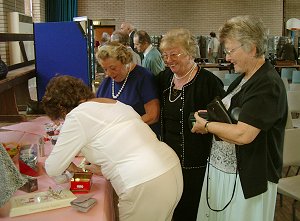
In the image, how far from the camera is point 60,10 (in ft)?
39.7

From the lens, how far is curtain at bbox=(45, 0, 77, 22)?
1171 cm

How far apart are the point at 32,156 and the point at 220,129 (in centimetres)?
114

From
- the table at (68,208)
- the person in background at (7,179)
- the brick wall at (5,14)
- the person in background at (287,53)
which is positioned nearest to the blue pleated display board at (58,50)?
the table at (68,208)

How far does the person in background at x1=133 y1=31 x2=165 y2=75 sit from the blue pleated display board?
978mm

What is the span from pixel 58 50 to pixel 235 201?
291 cm

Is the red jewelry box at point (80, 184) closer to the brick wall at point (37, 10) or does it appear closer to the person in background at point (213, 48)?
the brick wall at point (37, 10)

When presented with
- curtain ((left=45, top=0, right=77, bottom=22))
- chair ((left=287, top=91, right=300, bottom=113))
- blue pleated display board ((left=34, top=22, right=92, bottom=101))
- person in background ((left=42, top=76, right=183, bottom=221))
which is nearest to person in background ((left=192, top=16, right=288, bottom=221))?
person in background ((left=42, top=76, right=183, bottom=221))

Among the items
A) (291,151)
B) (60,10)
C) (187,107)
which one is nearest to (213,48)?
(60,10)

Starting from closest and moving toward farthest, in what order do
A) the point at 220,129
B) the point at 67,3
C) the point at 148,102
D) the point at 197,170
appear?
the point at 220,129
the point at 197,170
the point at 148,102
the point at 67,3

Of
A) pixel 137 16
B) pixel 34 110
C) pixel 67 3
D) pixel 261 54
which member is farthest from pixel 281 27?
pixel 261 54

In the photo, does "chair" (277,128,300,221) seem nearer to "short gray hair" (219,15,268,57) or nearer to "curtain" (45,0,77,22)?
"short gray hair" (219,15,268,57)

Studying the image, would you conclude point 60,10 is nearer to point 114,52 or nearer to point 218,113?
point 114,52

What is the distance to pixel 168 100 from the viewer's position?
8.67ft

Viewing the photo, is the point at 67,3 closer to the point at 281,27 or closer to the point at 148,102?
the point at 281,27
